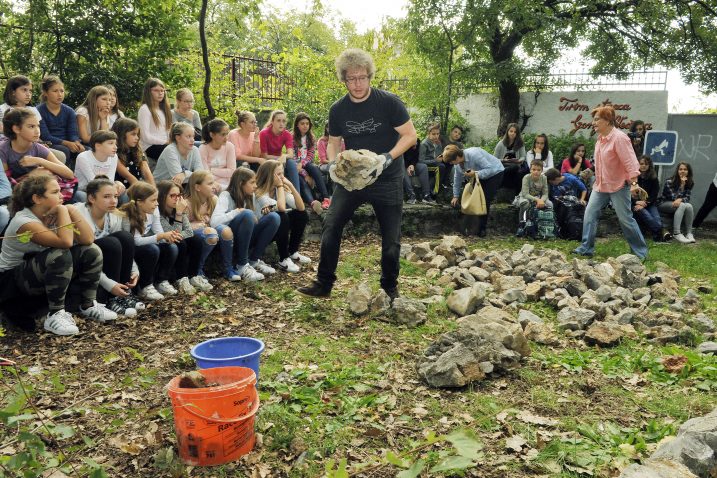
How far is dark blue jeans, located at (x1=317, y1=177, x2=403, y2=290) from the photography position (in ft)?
16.4

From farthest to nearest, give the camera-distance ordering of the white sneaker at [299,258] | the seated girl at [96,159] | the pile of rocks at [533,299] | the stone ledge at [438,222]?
1. the stone ledge at [438,222]
2. the white sneaker at [299,258]
3. the seated girl at [96,159]
4. the pile of rocks at [533,299]

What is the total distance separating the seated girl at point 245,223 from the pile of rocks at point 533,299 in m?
1.92

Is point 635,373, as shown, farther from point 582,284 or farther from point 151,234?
point 151,234

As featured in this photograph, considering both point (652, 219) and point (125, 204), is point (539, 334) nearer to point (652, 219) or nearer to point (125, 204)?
point (125, 204)

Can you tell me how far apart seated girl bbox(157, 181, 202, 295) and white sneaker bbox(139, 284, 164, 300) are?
1.03 feet

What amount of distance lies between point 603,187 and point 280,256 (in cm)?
440

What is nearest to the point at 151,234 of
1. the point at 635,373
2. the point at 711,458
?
the point at 635,373

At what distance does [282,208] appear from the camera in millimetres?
6773

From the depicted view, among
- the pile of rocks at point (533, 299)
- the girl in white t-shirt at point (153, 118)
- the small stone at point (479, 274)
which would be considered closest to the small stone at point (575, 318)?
the pile of rocks at point (533, 299)

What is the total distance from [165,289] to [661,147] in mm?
8933

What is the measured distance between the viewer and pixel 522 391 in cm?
371

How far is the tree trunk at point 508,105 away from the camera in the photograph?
14781 millimetres

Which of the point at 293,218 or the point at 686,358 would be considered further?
the point at 293,218

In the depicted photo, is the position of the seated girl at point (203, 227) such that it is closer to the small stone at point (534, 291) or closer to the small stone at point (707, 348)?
the small stone at point (534, 291)
